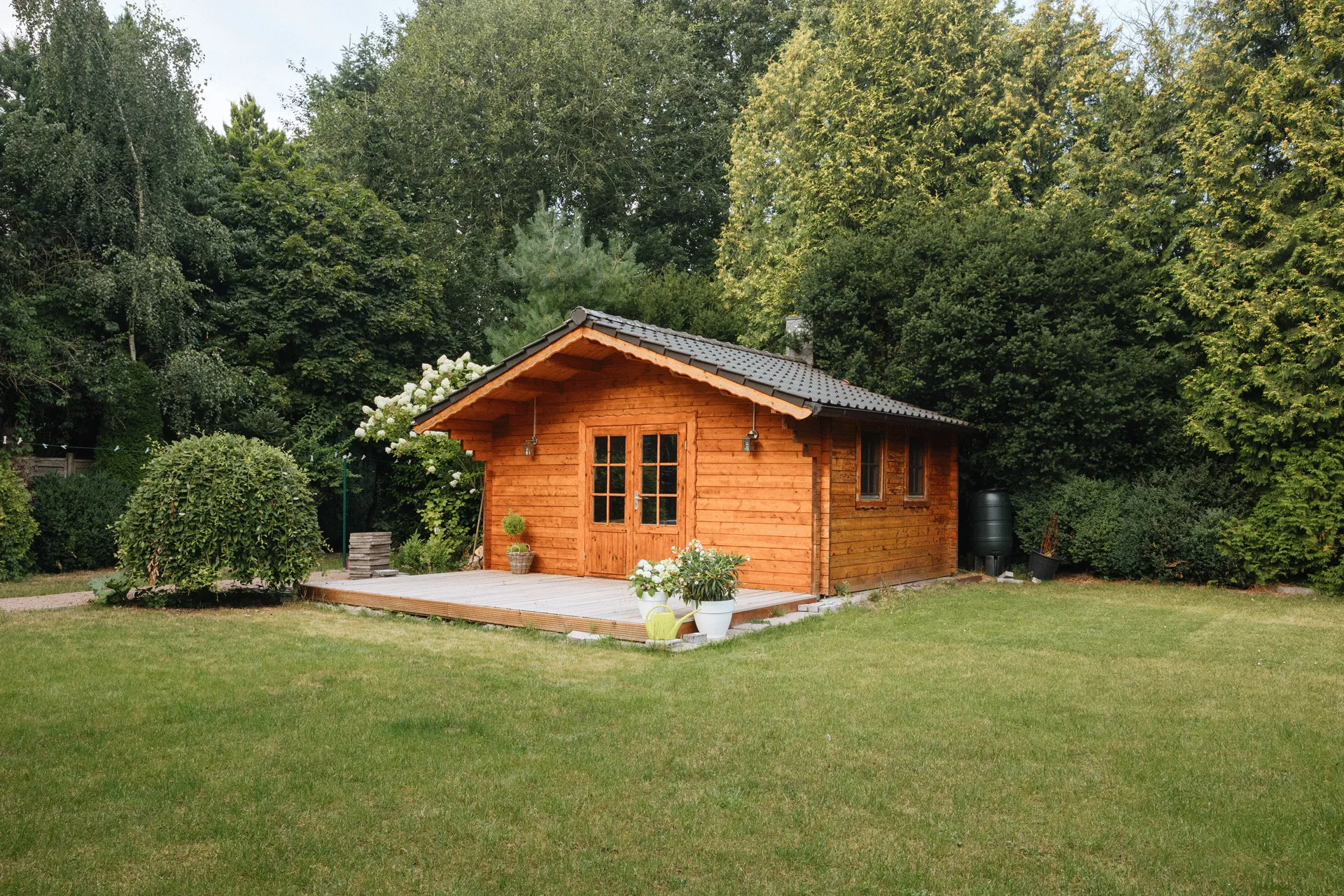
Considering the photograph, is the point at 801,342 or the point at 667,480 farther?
the point at 801,342

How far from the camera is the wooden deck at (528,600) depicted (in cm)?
816

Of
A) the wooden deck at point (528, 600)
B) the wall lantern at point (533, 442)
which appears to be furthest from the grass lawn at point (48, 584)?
the wall lantern at point (533, 442)

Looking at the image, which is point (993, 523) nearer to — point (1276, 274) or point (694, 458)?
point (1276, 274)

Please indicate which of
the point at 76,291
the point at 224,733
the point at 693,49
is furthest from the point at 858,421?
the point at 693,49

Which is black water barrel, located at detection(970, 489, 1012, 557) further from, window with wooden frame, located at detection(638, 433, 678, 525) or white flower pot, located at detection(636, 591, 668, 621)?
white flower pot, located at detection(636, 591, 668, 621)

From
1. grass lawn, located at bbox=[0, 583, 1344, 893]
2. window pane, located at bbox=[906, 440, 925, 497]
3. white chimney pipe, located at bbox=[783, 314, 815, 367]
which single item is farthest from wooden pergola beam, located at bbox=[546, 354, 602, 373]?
white chimney pipe, located at bbox=[783, 314, 815, 367]

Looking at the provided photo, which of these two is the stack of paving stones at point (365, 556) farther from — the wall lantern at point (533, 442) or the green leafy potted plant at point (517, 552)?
the wall lantern at point (533, 442)

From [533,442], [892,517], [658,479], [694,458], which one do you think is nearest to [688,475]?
[694,458]

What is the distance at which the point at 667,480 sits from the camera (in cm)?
1117

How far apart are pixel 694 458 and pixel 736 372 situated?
5.47 feet

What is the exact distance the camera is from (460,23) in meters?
23.8

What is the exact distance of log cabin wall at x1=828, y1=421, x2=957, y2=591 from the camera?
1062cm

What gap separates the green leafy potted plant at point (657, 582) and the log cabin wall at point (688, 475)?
2680 millimetres

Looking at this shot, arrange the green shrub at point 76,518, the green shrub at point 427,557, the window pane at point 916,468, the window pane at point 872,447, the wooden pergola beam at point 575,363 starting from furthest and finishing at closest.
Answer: the green shrub at point 427,557
the green shrub at point 76,518
the window pane at point 916,468
the window pane at point 872,447
the wooden pergola beam at point 575,363
